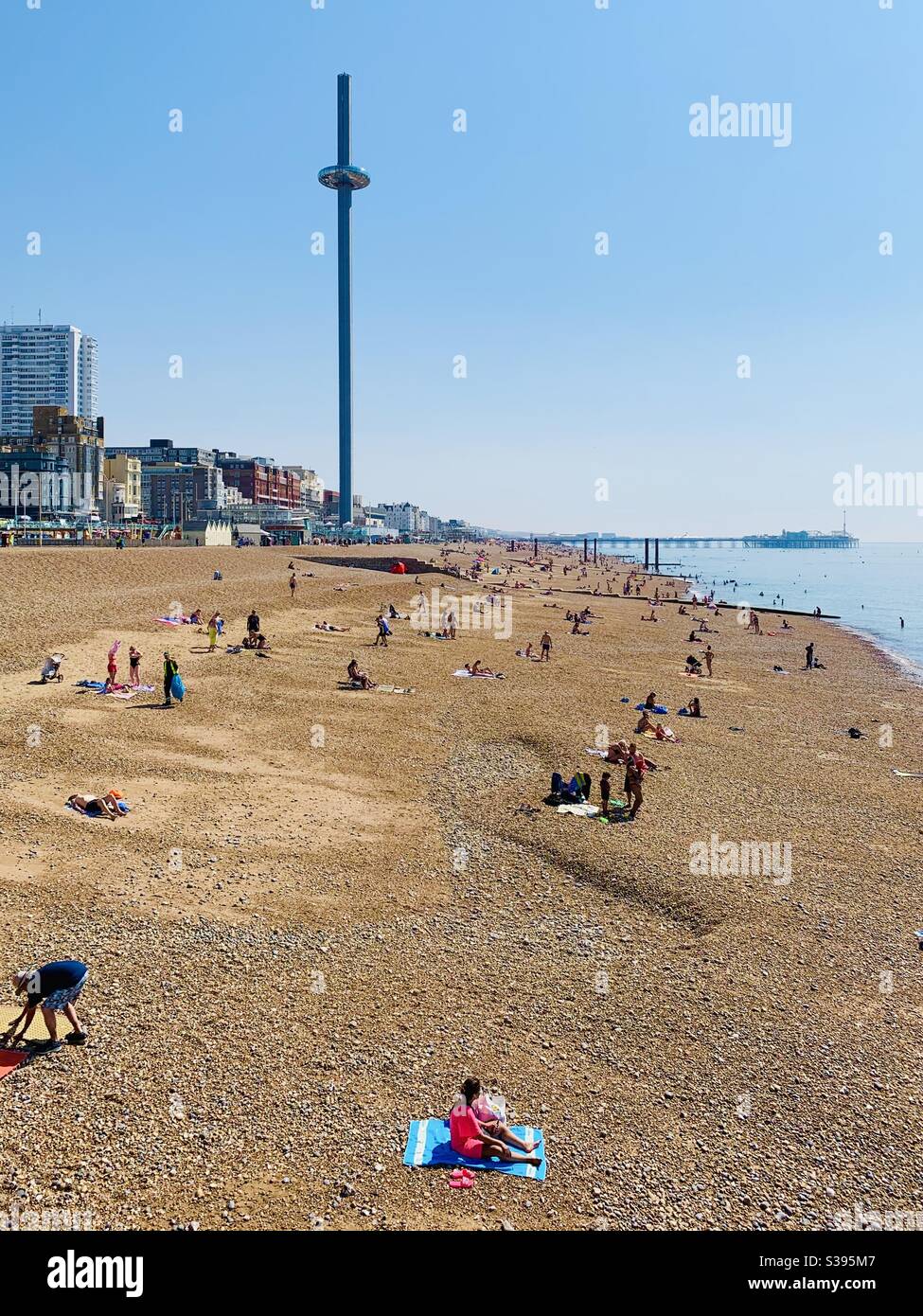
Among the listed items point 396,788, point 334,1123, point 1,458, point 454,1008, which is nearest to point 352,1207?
point 334,1123

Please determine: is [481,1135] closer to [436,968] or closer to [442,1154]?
[442,1154]

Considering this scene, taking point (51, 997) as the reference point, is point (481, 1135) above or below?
below

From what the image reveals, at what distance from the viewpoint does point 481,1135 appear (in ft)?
21.4

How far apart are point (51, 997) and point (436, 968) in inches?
167

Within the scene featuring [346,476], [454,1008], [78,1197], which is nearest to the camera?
[78,1197]

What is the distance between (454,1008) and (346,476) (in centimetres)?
15203

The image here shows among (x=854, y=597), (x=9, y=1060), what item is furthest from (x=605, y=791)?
(x=854, y=597)

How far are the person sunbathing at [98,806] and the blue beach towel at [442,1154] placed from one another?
8.11 meters

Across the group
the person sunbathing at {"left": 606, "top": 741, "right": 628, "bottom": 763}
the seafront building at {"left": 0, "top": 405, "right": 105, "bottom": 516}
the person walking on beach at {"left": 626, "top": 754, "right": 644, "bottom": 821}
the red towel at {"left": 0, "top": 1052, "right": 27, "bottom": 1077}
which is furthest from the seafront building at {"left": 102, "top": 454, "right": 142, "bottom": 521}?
the red towel at {"left": 0, "top": 1052, "right": 27, "bottom": 1077}

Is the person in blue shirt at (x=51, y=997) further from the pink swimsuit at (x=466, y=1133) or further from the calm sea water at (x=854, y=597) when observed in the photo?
the calm sea water at (x=854, y=597)

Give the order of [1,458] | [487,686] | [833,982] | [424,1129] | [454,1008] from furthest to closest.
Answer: [1,458] < [487,686] < [833,982] < [454,1008] < [424,1129]

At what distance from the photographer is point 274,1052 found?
7.70 meters
